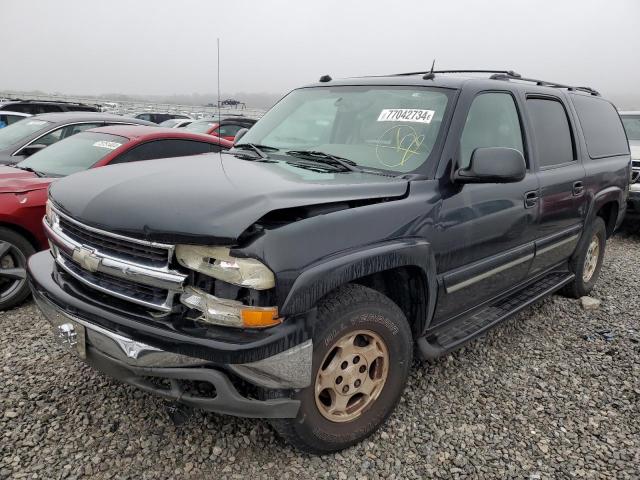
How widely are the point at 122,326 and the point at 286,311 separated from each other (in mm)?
714

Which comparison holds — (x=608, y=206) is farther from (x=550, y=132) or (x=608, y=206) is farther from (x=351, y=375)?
(x=351, y=375)

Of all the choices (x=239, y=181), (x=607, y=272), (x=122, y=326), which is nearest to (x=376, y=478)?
(x=122, y=326)

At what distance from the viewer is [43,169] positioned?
4.53 meters

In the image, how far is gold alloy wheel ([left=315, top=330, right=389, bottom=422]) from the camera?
2.25 metres

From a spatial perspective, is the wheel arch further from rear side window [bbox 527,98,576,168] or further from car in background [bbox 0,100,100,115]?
car in background [bbox 0,100,100,115]

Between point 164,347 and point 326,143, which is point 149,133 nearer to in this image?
point 326,143

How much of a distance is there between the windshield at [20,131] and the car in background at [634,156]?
819 cm

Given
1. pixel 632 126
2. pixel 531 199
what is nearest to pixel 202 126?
pixel 632 126

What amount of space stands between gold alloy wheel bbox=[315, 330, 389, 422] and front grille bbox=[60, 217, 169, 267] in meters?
0.84

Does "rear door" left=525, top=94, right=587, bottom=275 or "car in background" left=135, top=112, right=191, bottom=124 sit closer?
"rear door" left=525, top=94, right=587, bottom=275

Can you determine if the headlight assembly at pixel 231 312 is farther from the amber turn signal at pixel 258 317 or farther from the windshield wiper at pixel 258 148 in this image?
the windshield wiper at pixel 258 148

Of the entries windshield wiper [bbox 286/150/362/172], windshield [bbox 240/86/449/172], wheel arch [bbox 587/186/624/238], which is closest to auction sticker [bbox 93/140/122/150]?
windshield [bbox 240/86/449/172]

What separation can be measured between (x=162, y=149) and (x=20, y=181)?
1.35 meters

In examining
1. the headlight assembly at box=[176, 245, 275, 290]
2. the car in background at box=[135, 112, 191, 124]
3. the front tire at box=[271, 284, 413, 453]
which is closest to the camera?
the headlight assembly at box=[176, 245, 275, 290]
